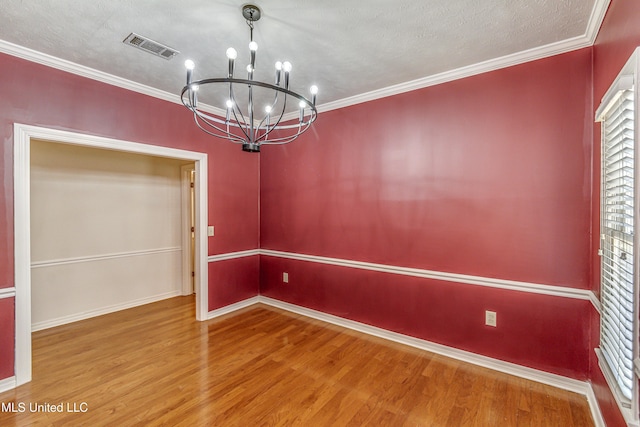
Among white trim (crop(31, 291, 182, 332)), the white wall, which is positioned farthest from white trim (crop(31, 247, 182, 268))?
white trim (crop(31, 291, 182, 332))

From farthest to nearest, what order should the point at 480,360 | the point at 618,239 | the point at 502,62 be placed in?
the point at 480,360
the point at 502,62
the point at 618,239

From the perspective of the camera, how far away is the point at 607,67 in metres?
1.77

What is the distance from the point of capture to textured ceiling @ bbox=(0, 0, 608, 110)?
1.80 meters

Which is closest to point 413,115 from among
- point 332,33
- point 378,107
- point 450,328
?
point 378,107

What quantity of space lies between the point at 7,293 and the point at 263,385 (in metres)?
2.09

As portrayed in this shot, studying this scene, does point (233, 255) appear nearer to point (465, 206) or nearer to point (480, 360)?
point (465, 206)

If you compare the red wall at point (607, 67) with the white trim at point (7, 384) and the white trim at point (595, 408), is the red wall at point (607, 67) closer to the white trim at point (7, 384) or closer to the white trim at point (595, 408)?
the white trim at point (595, 408)

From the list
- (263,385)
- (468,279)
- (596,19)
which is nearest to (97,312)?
(263,385)

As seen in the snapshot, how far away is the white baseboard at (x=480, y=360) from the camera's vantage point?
2.12 metres

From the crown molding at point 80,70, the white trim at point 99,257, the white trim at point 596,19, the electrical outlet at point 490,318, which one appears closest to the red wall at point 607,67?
the white trim at point 596,19

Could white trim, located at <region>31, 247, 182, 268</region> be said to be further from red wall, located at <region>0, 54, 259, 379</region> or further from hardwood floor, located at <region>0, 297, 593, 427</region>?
red wall, located at <region>0, 54, 259, 379</region>

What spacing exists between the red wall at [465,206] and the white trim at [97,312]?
7.34 feet

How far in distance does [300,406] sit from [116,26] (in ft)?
9.54

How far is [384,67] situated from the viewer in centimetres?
259
